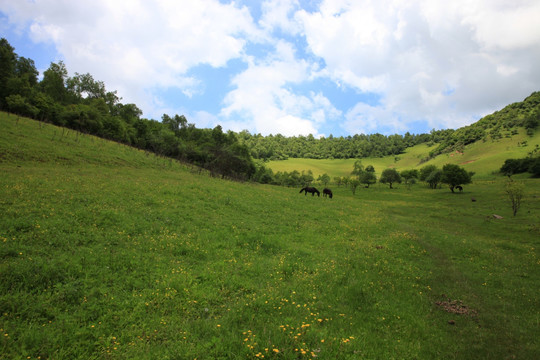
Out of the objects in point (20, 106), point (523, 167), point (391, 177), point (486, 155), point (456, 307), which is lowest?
point (456, 307)

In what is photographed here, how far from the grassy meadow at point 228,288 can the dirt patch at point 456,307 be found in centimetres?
6

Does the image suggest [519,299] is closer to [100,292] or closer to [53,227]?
[100,292]

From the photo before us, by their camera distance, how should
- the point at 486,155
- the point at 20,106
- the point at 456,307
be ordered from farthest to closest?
the point at 486,155
the point at 20,106
the point at 456,307

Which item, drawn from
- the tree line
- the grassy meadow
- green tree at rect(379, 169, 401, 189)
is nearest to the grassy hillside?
green tree at rect(379, 169, 401, 189)

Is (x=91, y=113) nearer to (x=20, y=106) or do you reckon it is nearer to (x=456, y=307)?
(x=20, y=106)

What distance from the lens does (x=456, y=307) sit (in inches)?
406

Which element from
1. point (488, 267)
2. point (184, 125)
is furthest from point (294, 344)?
point (184, 125)

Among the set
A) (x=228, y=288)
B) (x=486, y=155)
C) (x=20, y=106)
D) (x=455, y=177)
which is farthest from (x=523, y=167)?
(x=20, y=106)

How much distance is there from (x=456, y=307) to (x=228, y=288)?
9.89 metres

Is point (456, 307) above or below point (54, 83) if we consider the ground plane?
below

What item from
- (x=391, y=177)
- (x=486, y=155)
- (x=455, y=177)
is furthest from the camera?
(x=486, y=155)

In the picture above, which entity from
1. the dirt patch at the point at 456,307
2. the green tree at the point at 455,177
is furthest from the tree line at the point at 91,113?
the green tree at the point at 455,177

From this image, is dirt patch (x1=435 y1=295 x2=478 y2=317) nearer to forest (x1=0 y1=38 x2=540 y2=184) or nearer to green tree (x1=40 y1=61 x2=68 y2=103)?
forest (x1=0 y1=38 x2=540 y2=184)

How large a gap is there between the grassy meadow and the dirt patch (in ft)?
0.20
